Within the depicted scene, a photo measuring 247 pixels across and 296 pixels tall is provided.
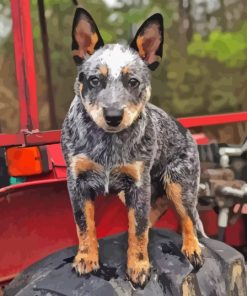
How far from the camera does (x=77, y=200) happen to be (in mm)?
1442

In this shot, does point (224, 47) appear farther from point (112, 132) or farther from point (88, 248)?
point (88, 248)

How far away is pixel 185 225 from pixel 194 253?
9 centimetres

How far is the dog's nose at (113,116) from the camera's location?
4.22ft

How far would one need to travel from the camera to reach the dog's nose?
1286mm

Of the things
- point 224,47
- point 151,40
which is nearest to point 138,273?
point 151,40

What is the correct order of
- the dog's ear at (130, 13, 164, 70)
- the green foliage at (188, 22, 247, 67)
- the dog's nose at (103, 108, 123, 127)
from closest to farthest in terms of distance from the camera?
the dog's nose at (103, 108, 123, 127) < the dog's ear at (130, 13, 164, 70) < the green foliage at (188, 22, 247, 67)

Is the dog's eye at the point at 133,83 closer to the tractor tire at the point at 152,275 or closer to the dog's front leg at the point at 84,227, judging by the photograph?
the dog's front leg at the point at 84,227

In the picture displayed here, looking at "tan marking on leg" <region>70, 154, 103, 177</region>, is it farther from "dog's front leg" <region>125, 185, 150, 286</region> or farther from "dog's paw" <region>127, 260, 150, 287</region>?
"dog's paw" <region>127, 260, 150, 287</region>

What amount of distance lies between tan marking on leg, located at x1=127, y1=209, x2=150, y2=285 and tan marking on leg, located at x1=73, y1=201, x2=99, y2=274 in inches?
4.0

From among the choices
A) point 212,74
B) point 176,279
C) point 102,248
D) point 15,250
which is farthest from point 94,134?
point 212,74

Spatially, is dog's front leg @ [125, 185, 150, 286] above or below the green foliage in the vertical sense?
below

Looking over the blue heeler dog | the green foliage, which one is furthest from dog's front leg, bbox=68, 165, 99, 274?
the green foliage

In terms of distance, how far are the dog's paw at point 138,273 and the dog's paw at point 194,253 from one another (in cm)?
19

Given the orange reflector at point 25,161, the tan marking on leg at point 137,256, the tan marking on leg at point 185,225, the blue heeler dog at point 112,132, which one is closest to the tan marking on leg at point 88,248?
the blue heeler dog at point 112,132
